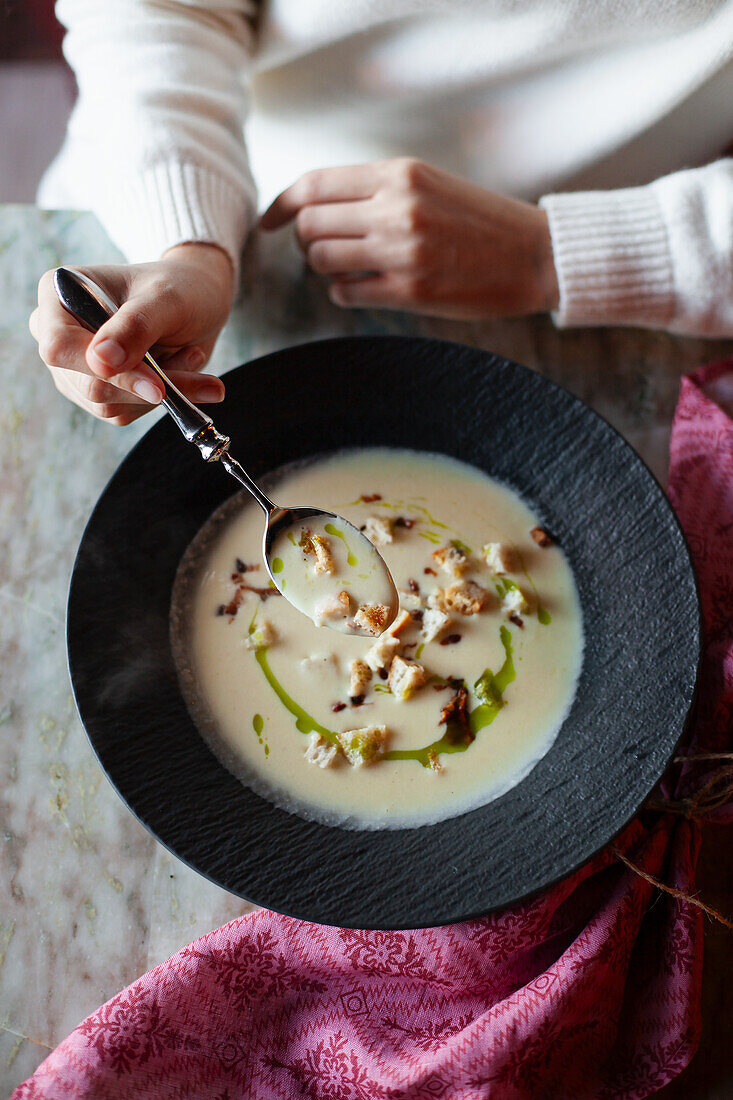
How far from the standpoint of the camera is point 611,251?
1.06m

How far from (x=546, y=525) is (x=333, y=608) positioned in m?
0.28

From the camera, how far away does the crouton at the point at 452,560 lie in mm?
958

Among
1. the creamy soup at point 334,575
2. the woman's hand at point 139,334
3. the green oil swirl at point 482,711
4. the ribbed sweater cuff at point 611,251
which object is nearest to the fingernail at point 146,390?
the woman's hand at point 139,334

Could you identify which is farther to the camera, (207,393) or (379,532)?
(379,532)

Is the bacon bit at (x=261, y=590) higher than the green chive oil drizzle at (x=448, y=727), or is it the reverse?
the bacon bit at (x=261, y=590)

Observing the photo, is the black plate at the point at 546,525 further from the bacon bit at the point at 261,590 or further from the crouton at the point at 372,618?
the crouton at the point at 372,618

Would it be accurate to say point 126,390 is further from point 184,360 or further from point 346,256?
point 346,256

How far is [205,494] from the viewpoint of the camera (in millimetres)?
981

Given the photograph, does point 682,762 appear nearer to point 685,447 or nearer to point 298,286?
point 685,447

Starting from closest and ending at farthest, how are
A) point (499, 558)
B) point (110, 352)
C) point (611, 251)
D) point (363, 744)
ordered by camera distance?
point (110, 352)
point (363, 744)
point (499, 558)
point (611, 251)

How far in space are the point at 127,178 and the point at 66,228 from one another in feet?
0.77

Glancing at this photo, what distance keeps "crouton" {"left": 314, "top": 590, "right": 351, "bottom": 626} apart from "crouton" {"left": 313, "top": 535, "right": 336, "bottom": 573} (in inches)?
1.2

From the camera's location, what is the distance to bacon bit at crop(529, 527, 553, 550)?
977 millimetres

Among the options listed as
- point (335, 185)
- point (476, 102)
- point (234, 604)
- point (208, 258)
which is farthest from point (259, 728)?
point (476, 102)
